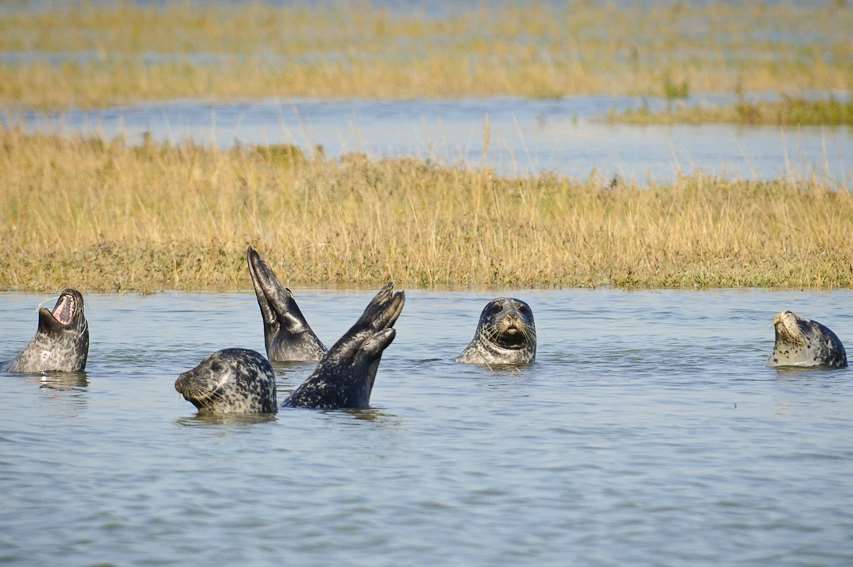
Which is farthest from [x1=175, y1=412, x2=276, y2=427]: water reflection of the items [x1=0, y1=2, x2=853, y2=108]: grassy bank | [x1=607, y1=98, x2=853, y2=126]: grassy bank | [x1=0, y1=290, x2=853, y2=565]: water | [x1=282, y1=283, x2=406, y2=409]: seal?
[x1=0, y1=2, x2=853, y2=108]: grassy bank

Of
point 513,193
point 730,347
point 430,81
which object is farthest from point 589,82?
point 730,347

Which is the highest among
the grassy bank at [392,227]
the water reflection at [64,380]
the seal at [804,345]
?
the grassy bank at [392,227]

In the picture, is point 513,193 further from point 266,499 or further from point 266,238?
point 266,499

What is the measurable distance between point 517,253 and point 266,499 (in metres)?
10.3

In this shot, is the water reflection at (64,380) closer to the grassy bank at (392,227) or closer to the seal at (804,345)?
the grassy bank at (392,227)

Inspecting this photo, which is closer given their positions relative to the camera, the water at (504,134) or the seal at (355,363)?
the seal at (355,363)

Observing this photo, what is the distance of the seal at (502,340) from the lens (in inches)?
540

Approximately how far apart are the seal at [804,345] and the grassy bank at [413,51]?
29.1 meters

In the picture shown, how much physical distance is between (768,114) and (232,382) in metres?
27.6

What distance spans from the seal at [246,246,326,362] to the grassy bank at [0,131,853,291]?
5081 millimetres

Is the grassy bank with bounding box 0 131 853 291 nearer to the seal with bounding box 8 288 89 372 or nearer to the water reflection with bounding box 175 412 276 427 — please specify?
the seal with bounding box 8 288 89 372

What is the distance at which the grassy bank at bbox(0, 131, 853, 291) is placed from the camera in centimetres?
1894

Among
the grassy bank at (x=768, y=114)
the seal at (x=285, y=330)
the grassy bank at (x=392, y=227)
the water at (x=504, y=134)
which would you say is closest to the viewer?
the seal at (x=285, y=330)

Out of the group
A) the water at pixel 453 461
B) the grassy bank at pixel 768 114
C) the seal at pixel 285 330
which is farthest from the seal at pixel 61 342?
the grassy bank at pixel 768 114
